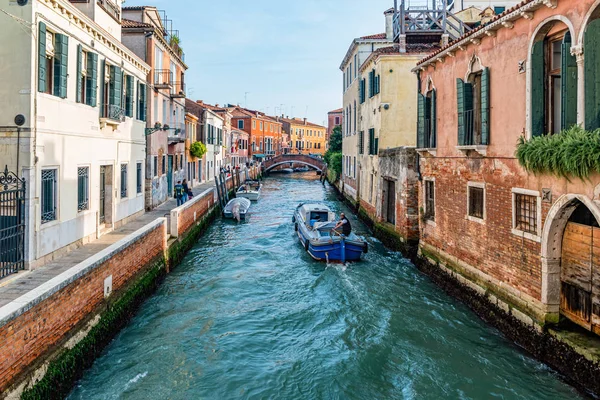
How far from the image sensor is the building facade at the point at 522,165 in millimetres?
5957

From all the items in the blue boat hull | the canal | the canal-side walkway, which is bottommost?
the canal

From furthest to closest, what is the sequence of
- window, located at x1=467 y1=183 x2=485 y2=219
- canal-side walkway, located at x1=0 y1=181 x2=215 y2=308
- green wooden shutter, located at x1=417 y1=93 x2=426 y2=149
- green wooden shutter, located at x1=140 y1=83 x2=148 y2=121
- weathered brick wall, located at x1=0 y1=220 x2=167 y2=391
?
green wooden shutter, located at x1=140 y1=83 x2=148 y2=121
green wooden shutter, located at x1=417 y1=93 x2=426 y2=149
window, located at x1=467 y1=183 x2=485 y2=219
canal-side walkway, located at x1=0 y1=181 x2=215 y2=308
weathered brick wall, located at x1=0 y1=220 x2=167 y2=391

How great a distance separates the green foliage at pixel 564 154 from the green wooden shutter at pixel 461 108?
224cm

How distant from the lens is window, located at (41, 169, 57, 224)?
327 inches

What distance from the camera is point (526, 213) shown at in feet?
23.5

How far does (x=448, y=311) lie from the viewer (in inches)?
341

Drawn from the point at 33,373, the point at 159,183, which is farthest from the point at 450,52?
the point at 159,183

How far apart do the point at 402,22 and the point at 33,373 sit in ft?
47.0

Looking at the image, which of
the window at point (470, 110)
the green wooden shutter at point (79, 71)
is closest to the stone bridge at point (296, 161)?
the window at point (470, 110)

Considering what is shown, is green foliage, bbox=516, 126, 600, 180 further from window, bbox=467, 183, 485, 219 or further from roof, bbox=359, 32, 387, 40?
roof, bbox=359, 32, 387, 40

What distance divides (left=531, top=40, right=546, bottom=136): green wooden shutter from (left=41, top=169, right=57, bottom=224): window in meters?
8.17

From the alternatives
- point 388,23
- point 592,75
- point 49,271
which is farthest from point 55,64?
point 388,23

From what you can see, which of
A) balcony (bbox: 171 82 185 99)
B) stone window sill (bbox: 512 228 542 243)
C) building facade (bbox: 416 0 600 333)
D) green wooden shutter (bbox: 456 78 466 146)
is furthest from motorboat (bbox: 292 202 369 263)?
balcony (bbox: 171 82 185 99)

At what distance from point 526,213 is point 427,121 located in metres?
4.56
